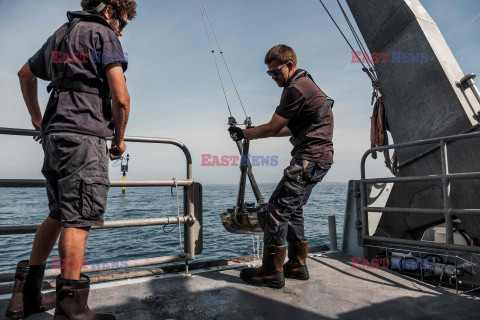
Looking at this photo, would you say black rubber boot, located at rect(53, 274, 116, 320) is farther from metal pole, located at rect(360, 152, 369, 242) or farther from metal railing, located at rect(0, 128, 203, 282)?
metal pole, located at rect(360, 152, 369, 242)

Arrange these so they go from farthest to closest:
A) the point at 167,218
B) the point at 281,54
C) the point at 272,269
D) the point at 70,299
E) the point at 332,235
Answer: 1. the point at 332,235
2. the point at 167,218
3. the point at 281,54
4. the point at 272,269
5. the point at 70,299

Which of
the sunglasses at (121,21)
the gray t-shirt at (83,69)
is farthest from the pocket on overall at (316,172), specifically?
the sunglasses at (121,21)

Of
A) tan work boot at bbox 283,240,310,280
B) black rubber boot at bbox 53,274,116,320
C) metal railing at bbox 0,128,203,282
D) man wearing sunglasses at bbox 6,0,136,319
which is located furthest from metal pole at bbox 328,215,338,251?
black rubber boot at bbox 53,274,116,320

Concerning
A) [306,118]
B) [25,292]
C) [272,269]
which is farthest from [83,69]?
[272,269]

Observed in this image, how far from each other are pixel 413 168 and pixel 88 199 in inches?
190

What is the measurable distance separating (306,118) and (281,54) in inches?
26.2

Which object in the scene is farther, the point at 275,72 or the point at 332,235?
the point at 332,235

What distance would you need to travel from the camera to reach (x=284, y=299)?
8.09ft

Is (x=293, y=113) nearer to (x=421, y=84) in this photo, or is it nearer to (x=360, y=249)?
(x=360, y=249)

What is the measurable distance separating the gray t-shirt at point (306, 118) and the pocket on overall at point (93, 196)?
1599 mm

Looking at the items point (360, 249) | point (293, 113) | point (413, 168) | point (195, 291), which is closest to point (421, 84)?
point (413, 168)

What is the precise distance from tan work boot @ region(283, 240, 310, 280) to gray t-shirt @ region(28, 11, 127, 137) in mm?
2031

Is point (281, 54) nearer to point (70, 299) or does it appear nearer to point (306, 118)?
point (306, 118)

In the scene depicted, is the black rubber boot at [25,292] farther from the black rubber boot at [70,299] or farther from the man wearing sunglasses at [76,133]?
the black rubber boot at [70,299]
